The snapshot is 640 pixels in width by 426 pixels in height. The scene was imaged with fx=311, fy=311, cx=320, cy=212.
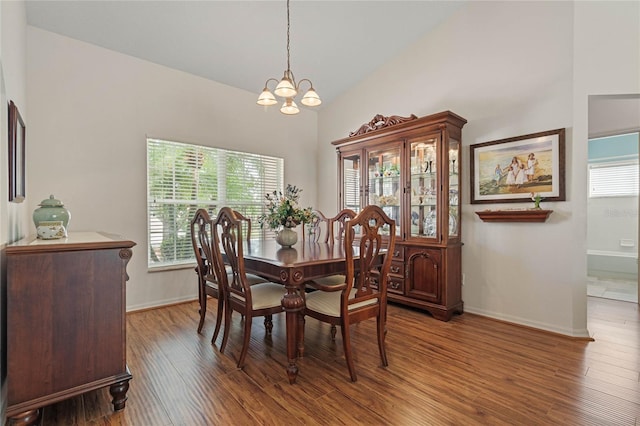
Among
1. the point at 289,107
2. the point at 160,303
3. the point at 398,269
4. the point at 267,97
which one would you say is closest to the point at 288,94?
the point at 267,97

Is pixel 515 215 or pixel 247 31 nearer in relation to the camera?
pixel 515 215

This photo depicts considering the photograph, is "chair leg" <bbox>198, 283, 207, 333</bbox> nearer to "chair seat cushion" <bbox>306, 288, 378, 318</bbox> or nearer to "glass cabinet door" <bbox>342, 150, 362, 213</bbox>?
"chair seat cushion" <bbox>306, 288, 378, 318</bbox>

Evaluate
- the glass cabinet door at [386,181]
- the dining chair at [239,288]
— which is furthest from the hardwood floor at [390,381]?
the glass cabinet door at [386,181]

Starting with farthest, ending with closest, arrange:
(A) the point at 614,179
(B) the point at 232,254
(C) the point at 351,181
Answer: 1. (A) the point at 614,179
2. (C) the point at 351,181
3. (B) the point at 232,254

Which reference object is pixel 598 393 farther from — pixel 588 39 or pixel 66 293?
pixel 66 293

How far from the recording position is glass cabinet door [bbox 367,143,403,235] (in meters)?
3.74

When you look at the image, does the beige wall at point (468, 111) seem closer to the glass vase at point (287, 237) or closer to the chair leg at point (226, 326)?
the chair leg at point (226, 326)

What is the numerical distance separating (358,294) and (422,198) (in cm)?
179

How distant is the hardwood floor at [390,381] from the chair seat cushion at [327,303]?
0.43 meters

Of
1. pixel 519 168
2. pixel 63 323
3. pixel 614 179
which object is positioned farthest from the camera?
pixel 614 179

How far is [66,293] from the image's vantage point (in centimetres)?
163

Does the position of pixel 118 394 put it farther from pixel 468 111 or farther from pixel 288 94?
pixel 468 111

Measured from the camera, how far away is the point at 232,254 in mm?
2283

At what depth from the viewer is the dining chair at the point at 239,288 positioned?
2182 mm
